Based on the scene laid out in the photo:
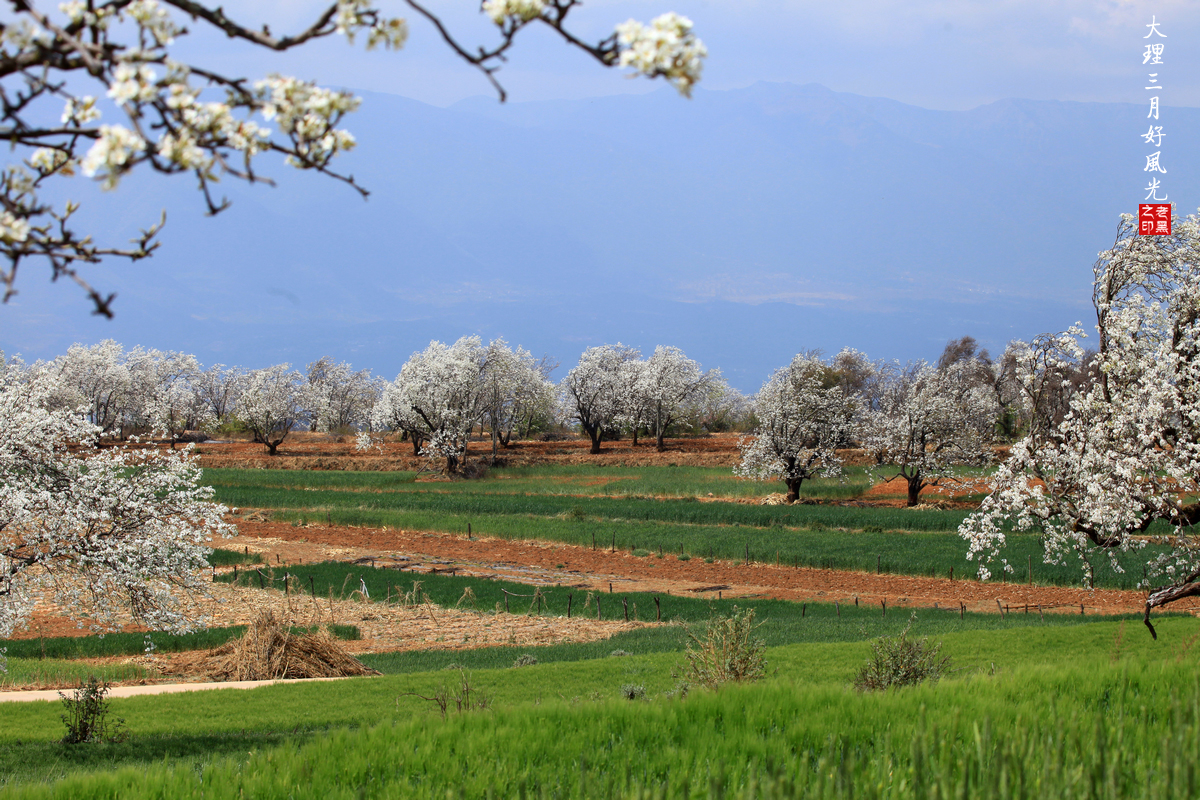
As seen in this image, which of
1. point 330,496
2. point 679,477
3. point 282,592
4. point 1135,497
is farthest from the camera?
point 679,477

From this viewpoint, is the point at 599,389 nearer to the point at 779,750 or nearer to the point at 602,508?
the point at 602,508

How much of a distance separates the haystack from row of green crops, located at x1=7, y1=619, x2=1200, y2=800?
7.43m

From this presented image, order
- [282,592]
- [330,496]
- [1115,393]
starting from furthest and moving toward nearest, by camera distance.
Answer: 1. [330,496]
2. [282,592]
3. [1115,393]

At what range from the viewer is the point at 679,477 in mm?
56500

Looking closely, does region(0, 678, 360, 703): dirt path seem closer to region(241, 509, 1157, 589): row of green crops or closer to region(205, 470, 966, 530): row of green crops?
region(241, 509, 1157, 589): row of green crops

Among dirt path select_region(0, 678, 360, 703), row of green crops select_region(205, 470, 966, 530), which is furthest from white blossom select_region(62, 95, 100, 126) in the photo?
row of green crops select_region(205, 470, 966, 530)

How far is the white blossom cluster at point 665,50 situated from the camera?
9.61ft

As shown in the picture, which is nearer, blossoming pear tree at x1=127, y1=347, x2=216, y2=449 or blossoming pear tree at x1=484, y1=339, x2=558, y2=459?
blossoming pear tree at x1=484, y1=339, x2=558, y2=459

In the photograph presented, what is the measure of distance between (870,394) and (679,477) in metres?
43.7

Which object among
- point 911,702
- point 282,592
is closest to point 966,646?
point 911,702

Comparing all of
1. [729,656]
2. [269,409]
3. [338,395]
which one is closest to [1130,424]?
[729,656]

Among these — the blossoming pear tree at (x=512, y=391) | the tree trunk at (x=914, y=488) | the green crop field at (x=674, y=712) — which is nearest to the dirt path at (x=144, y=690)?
the green crop field at (x=674, y=712)

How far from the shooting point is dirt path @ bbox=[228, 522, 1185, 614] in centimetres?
2497

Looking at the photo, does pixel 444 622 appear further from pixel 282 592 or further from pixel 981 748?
pixel 981 748
